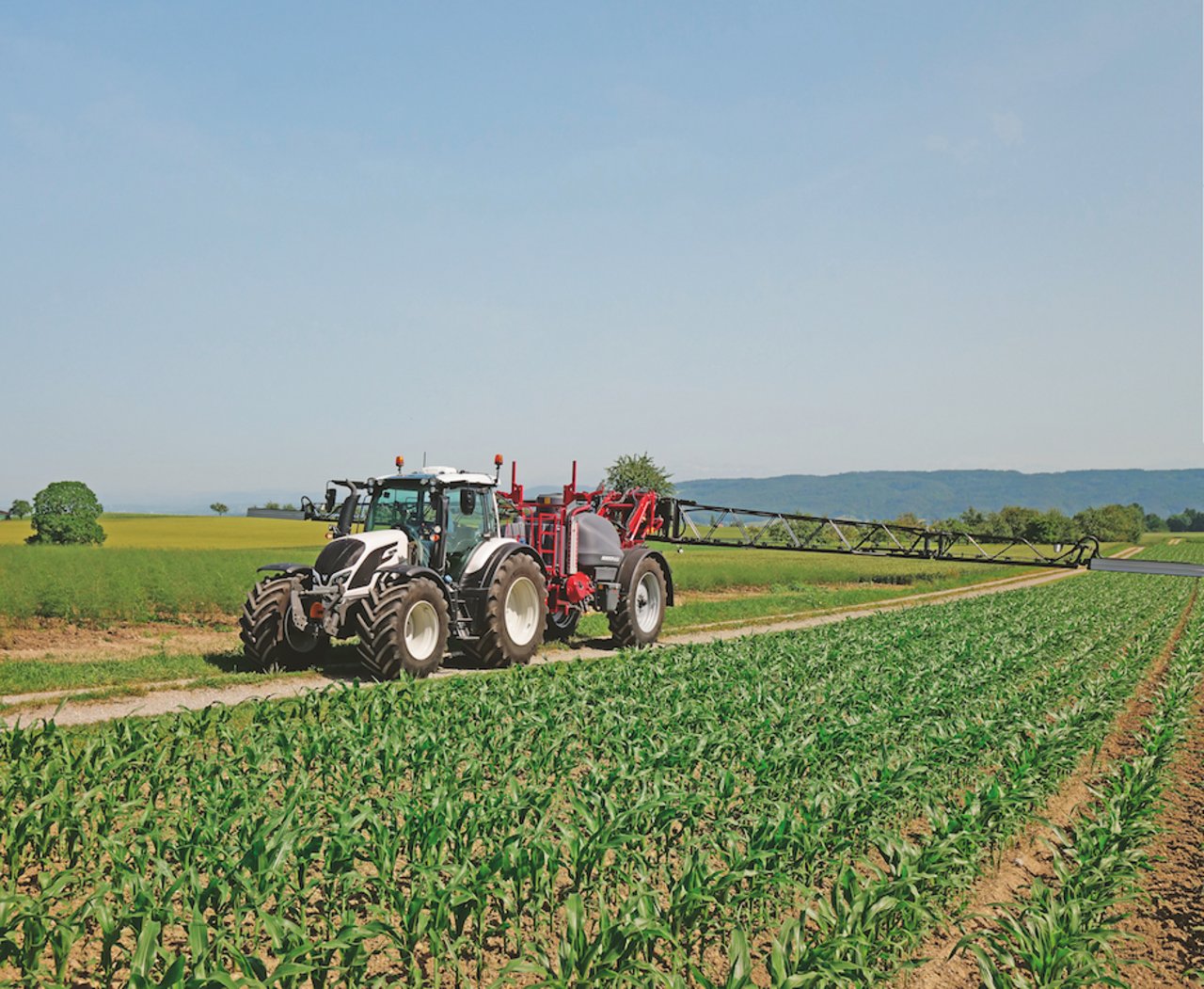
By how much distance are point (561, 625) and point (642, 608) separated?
5.19 ft

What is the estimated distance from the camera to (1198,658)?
16516 mm

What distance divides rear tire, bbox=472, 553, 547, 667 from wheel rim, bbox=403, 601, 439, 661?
0.90 meters

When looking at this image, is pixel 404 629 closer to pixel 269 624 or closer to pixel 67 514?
pixel 269 624

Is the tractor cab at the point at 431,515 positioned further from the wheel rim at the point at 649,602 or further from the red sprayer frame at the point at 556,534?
the wheel rim at the point at 649,602

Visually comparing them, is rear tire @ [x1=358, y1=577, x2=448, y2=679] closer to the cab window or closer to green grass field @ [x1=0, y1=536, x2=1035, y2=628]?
the cab window

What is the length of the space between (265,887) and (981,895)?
15.4ft

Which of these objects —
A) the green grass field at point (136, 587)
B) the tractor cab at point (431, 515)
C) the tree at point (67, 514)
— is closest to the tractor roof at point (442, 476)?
the tractor cab at point (431, 515)

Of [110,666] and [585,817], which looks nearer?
[585,817]

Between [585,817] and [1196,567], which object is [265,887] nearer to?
[585,817]

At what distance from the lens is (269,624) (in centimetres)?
1280

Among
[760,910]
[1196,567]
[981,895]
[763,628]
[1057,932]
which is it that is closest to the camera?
[1057,932]

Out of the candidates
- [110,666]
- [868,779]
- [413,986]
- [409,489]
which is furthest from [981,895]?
[110,666]

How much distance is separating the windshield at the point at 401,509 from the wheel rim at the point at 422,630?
1363mm

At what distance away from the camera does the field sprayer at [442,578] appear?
12.6 m
